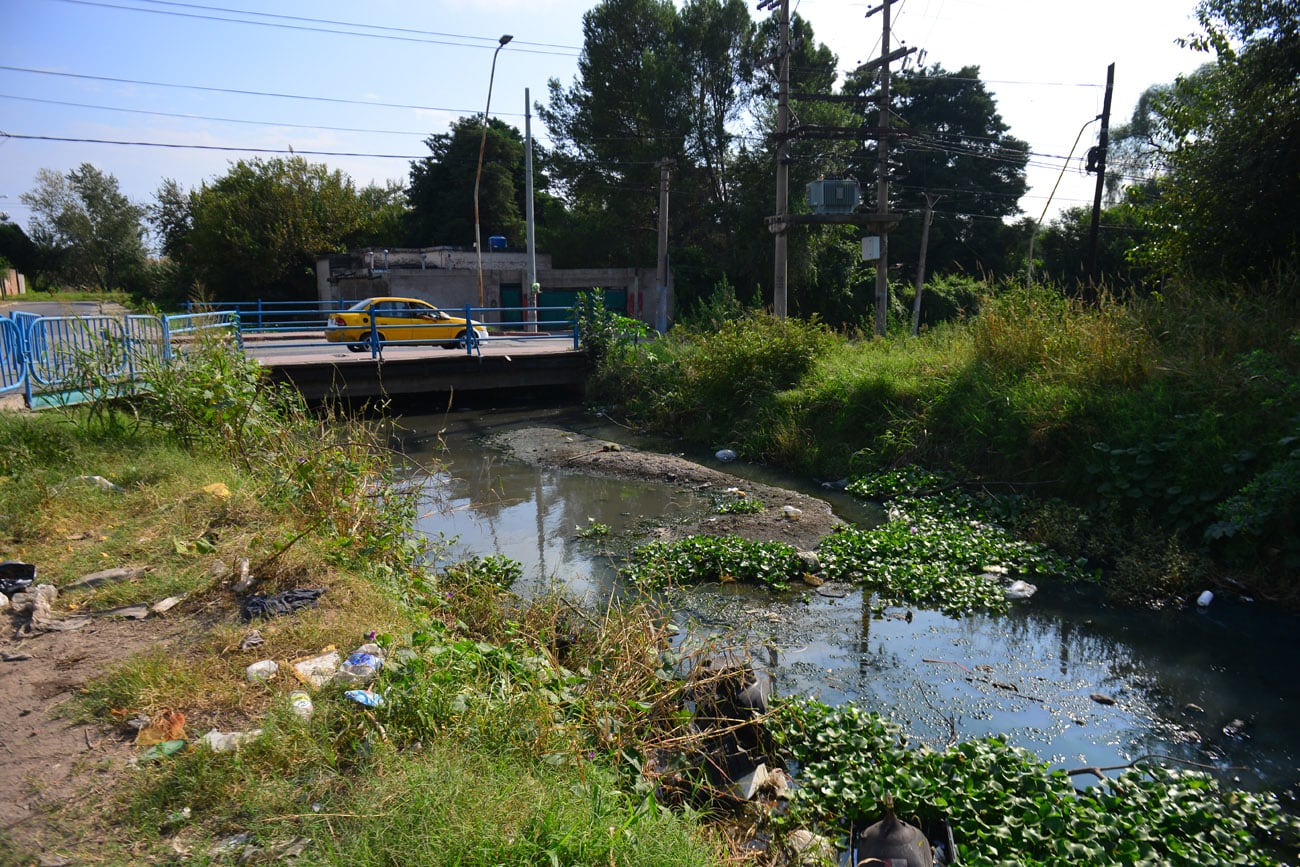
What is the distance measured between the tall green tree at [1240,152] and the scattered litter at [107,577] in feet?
40.3

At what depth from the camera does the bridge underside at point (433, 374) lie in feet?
50.6

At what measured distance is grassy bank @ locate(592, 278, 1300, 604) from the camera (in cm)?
712

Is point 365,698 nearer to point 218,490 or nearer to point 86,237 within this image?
point 218,490

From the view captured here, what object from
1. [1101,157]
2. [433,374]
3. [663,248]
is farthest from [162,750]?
[663,248]

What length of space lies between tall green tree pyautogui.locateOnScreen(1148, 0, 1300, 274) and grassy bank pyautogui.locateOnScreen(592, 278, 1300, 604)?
75 centimetres

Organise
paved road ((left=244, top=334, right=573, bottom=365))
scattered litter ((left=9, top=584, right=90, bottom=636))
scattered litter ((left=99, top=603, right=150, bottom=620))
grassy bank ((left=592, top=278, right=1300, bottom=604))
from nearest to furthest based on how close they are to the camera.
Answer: scattered litter ((left=9, top=584, right=90, bottom=636))
scattered litter ((left=99, top=603, right=150, bottom=620))
grassy bank ((left=592, top=278, right=1300, bottom=604))
paved road ((left=244, top=334, right=573, bottom=365))

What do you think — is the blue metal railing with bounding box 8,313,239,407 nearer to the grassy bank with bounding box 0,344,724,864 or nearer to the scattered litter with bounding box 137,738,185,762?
the grassy bank with bounding box 0,344,724,864

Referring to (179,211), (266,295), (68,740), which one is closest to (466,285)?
(266,295)

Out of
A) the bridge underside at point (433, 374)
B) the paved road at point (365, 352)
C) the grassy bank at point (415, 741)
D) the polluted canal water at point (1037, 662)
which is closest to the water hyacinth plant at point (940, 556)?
the polluted canal water at point (1037, 662)

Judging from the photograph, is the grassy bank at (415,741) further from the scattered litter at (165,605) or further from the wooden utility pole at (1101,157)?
the wooden utility pole at (1101,157)

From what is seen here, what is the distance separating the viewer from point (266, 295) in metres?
33.1

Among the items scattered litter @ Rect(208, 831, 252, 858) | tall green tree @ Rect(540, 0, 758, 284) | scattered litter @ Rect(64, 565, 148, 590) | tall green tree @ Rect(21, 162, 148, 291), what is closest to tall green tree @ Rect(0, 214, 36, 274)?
tall green tree @ Rect(21, 162, 148, 291)

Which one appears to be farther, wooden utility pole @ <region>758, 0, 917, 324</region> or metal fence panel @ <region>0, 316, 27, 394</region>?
wooden utility pole @ <region>758, 0, 917, 324</region>

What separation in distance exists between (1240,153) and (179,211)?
4407 centimetres
